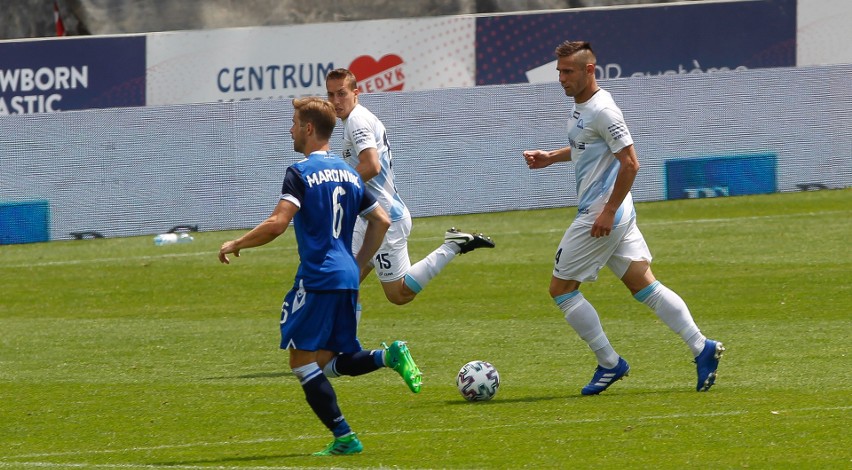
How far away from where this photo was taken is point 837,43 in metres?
23.6

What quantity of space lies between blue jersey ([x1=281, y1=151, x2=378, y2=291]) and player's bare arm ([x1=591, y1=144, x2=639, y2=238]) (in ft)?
5.82

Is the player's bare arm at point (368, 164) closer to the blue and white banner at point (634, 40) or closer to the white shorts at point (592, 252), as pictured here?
the white shorts at point (592, 252)

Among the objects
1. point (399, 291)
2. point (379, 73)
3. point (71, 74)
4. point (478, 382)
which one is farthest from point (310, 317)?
point (379, 73)

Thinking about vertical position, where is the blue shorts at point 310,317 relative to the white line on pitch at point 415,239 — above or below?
above

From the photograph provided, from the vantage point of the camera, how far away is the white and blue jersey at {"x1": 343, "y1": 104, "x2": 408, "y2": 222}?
1040cm

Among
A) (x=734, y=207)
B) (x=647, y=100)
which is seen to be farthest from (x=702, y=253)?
(x=647, y=100)

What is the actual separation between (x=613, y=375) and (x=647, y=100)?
12013 millimetres

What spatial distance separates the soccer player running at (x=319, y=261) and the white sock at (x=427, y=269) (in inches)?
131

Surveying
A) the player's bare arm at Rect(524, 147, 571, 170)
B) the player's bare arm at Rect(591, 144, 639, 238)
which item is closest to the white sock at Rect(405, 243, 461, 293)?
the player's bare arm at Rect(524, 147, 571, 170)

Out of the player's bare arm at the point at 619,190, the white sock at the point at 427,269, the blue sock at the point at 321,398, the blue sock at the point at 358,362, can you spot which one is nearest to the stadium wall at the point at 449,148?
the white sock at the point at 427,269

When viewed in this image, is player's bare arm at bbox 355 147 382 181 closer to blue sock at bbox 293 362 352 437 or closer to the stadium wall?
blue sock at bbox 293 362 352 437

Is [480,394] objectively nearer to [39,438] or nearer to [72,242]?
[39,438]

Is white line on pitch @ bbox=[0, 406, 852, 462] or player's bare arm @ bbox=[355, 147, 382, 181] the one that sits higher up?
player's bare arm @ bbox=[355, 147, 382, 181]

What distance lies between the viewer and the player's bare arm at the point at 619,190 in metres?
8.56
